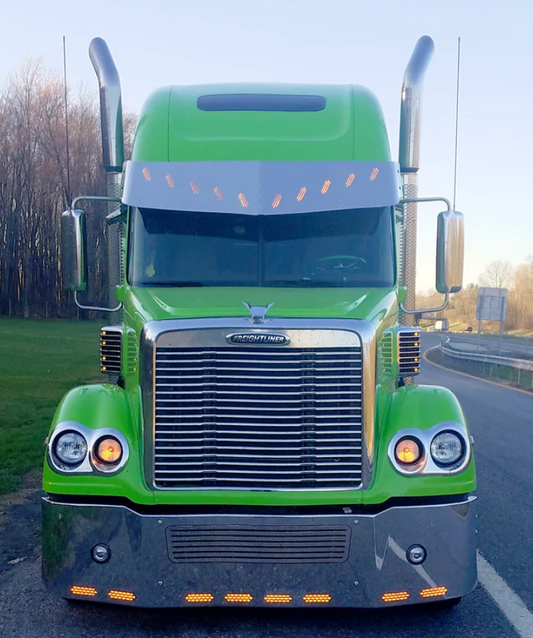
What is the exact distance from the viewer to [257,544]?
4129 millimetres

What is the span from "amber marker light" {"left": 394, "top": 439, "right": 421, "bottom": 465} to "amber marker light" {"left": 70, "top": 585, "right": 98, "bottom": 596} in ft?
6.02

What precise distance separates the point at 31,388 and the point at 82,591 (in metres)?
12.6

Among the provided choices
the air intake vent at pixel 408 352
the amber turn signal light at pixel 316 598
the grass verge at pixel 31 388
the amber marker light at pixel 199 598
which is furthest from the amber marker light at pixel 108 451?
the grass verge at pixel 31 388

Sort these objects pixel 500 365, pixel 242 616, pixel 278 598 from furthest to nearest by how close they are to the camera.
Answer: pixel 500 365, pixel 242 616, pixel 278 598

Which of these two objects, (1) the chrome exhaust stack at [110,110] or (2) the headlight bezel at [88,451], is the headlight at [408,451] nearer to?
(2) the headlight bezel at [88,451]

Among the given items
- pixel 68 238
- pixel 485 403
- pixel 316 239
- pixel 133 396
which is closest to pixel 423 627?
pixel 133 396

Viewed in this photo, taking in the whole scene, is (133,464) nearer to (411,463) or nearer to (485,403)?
(411,463)

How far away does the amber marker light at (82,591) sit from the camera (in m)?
4.18

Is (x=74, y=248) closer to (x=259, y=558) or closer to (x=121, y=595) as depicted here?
(x=121, y=595)

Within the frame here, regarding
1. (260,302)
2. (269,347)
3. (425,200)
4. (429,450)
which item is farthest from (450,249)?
(269,347)

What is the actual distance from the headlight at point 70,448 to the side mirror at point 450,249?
115 inches


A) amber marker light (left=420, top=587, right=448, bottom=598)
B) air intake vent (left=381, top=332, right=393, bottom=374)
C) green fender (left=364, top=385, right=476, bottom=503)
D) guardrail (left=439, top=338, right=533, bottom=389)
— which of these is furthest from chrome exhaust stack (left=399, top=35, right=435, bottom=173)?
guardrail (left=439, top=338, right=533, bottom=389)

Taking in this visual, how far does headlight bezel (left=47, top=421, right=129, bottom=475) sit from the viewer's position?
170 inches

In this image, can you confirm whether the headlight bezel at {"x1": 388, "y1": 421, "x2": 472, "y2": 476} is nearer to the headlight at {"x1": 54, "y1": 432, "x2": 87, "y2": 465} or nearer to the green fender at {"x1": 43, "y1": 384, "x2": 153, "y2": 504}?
the green fender at {"x1": 43, "y1": 384, "x2": 153, "y2": 504}
